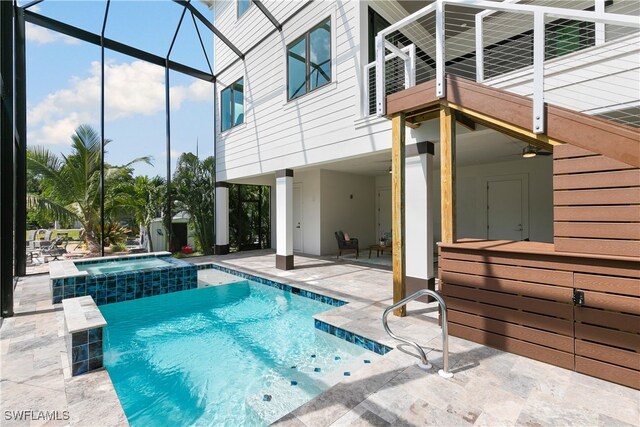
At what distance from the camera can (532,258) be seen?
3182mm

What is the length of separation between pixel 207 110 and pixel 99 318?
33.0 feet

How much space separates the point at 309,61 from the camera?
7.47 metres

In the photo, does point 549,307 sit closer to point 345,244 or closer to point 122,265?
point 345,244

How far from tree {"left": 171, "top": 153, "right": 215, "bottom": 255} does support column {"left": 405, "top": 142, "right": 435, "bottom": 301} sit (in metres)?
8.51

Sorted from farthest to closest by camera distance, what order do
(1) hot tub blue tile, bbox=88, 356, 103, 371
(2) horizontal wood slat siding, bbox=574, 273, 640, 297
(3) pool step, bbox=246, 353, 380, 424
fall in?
(1) hot tub blue tile, bbox=88, 356, 103, 371 < (3) pool step, bbox=246, 353, 380, 424 < (2) horizontal wood slat siding, bbox=574, 273, 640, 297

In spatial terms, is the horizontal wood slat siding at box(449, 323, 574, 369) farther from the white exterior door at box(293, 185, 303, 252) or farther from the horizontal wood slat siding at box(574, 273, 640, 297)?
the white exterior door at box(293, 185, 303, 252)

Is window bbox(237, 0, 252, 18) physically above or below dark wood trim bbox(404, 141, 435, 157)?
above

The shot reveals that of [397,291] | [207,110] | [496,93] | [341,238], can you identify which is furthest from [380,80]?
[207,110]

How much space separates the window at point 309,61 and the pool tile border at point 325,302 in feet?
15.8

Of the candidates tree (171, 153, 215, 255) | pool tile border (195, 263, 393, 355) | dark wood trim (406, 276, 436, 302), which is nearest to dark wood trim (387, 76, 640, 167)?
dark wood trim (406, 276, 436, 302)

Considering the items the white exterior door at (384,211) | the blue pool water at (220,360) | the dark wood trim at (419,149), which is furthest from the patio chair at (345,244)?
the dark wood trim at (419,149)

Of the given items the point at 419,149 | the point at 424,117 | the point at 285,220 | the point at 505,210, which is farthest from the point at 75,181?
the point at 505,210

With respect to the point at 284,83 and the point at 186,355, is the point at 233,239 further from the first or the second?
the point at 186,355

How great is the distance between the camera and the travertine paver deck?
2271 mm
